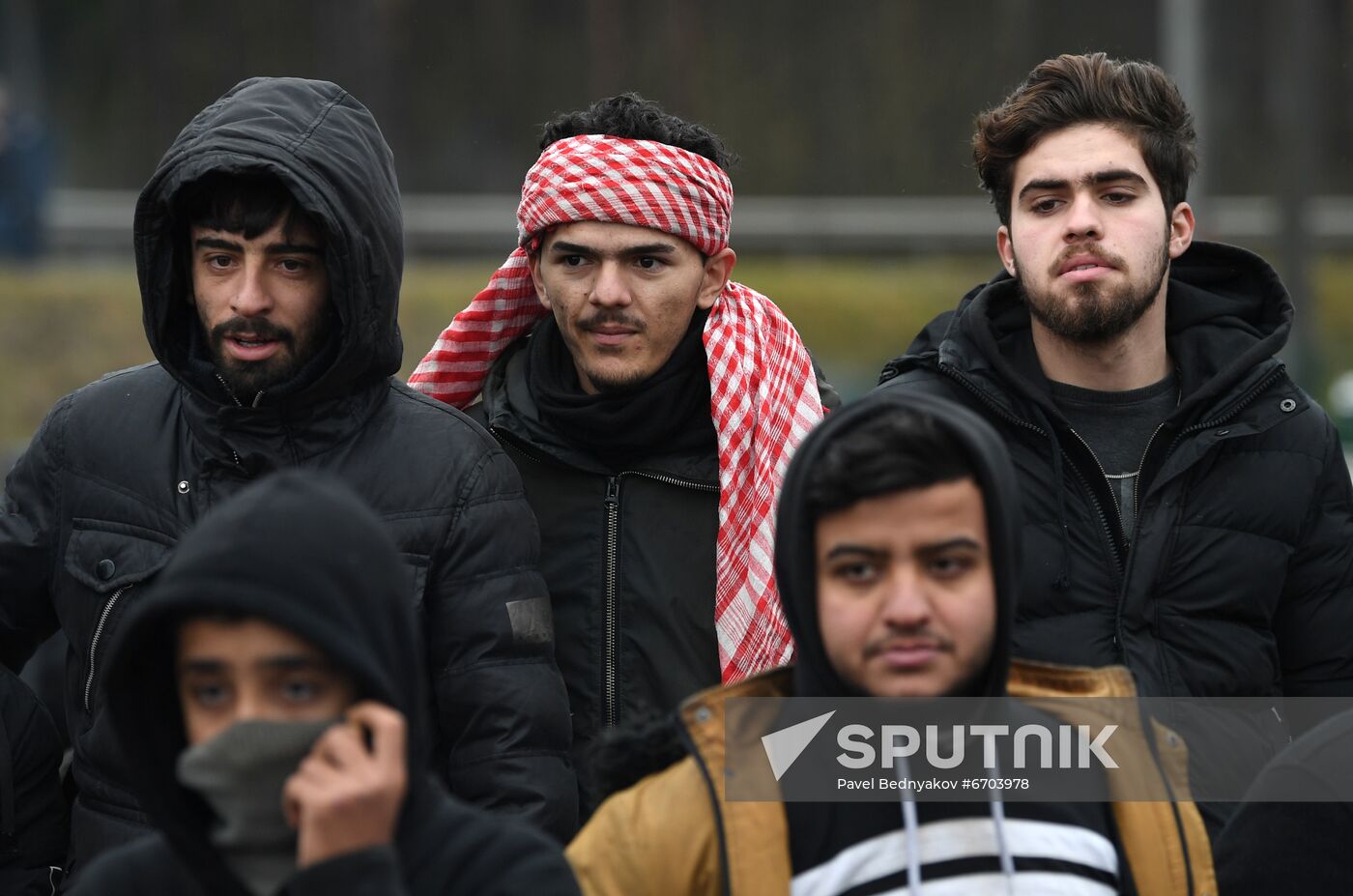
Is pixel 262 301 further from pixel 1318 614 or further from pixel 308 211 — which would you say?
pixel 1318 614

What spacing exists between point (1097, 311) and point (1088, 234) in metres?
0.17

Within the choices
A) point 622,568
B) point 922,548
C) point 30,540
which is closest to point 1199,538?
point 622,568

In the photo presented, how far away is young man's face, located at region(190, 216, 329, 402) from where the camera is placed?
11.4 ft

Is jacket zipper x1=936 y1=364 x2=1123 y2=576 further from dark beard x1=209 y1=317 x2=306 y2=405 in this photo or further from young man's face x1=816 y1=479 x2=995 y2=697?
dark beard x1=209 y1=317 x2=306 y2=405

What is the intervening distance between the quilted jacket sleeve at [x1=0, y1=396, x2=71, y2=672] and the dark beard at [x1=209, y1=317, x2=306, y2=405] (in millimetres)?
364

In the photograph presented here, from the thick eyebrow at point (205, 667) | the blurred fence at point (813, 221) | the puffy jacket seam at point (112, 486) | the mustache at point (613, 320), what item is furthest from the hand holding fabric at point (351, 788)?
the blurred fence at point (813, 221)

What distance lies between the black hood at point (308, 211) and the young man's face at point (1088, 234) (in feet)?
Result: 4.44

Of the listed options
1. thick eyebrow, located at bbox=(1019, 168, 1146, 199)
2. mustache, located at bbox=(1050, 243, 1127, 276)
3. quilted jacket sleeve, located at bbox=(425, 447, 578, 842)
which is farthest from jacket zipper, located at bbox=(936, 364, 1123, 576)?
quilted jacket sleeve, located at bbox=(425, 447, 578, 842)

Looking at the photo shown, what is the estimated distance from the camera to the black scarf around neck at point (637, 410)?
12.8ft

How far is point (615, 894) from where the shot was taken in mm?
2547

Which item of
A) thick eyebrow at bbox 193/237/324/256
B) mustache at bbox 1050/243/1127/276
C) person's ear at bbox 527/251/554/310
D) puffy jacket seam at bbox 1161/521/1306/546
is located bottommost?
puffy jacket seam at bbox 1161/521/1306/546

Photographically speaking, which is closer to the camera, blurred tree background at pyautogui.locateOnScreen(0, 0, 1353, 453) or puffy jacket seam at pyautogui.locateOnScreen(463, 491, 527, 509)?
puffy jacket seam at pyautogui.locateOnScreen(463, 491, 527, 509)

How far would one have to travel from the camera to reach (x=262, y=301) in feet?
11.4

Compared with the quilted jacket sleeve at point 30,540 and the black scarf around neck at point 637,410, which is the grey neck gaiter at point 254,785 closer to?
the quilted jacket sleeve at point 30,540
